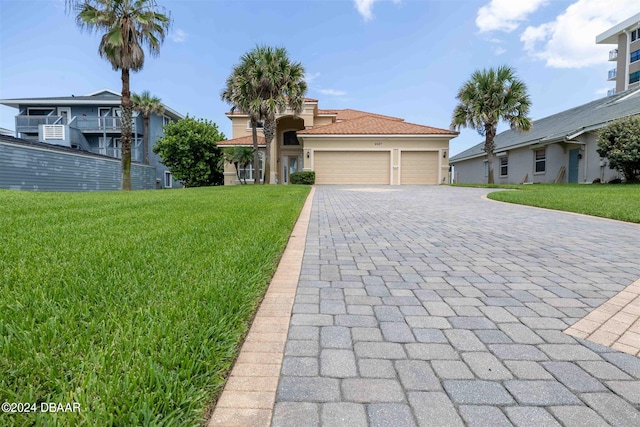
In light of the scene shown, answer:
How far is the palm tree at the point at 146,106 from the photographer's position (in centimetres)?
2978

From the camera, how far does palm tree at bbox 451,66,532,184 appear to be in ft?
66.6

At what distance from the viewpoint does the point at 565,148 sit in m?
20.5

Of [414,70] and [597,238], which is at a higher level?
[414,70]

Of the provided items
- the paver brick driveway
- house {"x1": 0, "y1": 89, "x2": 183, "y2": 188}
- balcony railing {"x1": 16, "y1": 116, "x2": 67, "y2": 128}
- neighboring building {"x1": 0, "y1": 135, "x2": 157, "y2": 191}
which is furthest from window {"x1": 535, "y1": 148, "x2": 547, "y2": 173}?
balcony railing {"x1": 16, "y1": 116, "x2": 67, "y2": 128}

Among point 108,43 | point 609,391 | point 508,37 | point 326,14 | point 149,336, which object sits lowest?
point 609,391

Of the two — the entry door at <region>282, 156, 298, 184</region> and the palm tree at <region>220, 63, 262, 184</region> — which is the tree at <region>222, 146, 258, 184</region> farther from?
the entry door at <region>282, 156, 298, 184</region>

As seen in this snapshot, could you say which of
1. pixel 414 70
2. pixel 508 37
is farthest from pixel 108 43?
pixel 508 37

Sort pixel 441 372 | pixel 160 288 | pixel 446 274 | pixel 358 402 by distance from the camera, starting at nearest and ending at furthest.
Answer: pixel 358 402
pixel 441 372
pixel 160 288
pixel 446 274

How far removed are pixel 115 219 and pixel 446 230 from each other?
6017 millimetres

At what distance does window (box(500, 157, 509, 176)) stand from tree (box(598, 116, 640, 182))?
8.41 metres

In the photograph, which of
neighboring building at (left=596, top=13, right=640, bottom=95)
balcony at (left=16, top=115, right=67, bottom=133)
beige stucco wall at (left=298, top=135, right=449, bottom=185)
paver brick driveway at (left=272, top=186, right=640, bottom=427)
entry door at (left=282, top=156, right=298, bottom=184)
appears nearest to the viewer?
paver brick driveway at (left=272, top=186, right=640, bottom=427)

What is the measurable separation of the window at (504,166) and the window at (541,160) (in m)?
3.00

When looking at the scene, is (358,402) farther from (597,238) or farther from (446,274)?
(597,238)

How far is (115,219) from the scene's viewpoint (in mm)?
5914
